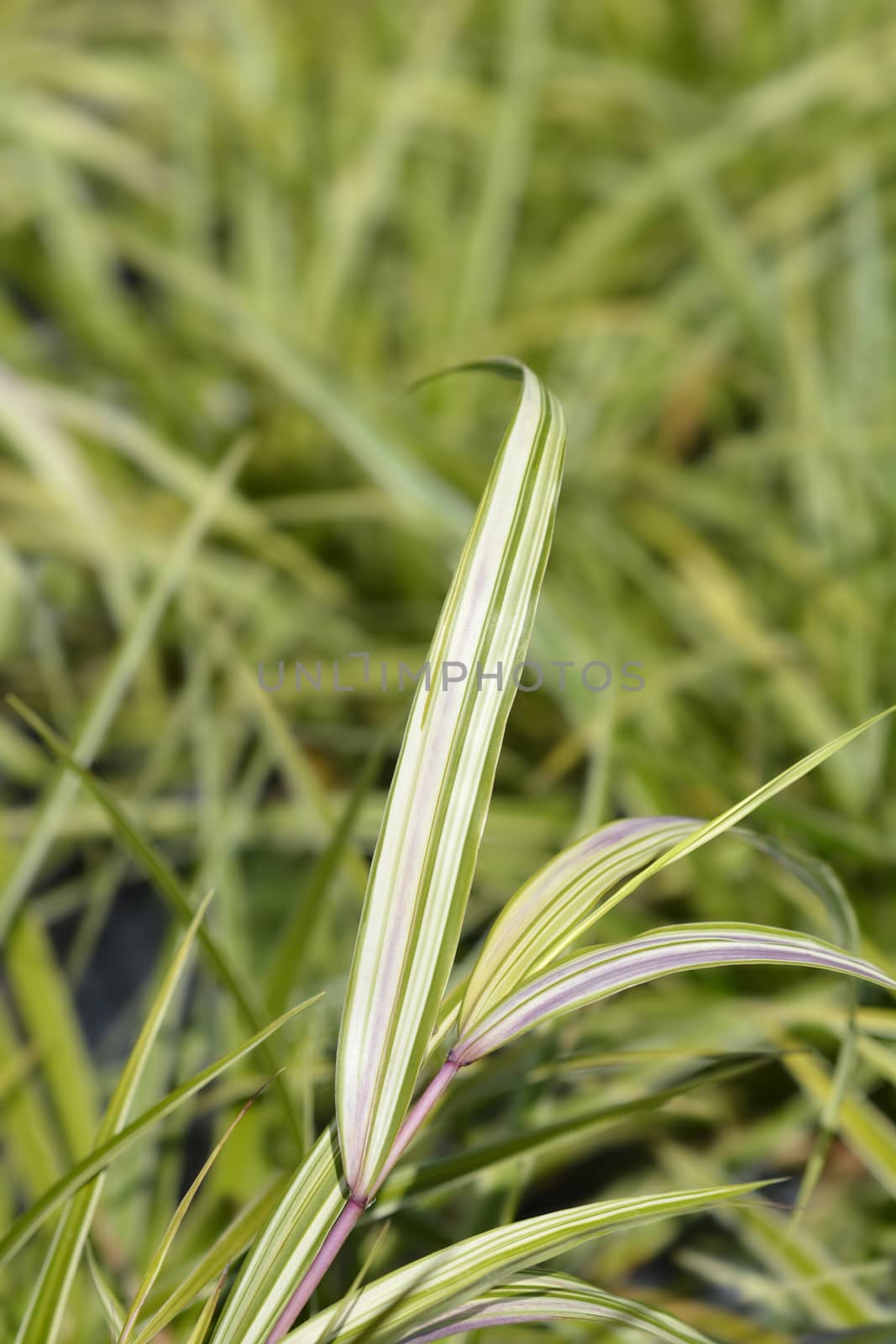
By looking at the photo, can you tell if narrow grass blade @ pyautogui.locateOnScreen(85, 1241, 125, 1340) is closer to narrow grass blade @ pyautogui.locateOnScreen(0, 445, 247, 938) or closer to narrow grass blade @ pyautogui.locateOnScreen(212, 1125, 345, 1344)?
narrow grass blade @ pyautogui.locateOnScreen(212, 1125, 345, 1344)

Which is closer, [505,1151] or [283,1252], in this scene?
[283,1252]

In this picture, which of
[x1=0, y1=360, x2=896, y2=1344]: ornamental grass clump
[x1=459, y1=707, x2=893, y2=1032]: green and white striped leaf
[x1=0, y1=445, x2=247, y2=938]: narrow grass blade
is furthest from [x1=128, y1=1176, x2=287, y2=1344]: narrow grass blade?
[x1=0, y1=445, x2=247, y2=938]: narrow grass blade

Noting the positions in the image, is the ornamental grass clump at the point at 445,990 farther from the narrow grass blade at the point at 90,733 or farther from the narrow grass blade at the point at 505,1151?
the narrow grass blade at the point at 90,733

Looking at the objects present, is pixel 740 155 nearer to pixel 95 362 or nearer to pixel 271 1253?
pixel 95 362

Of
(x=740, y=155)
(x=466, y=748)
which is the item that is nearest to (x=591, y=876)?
(x=466, y=748)

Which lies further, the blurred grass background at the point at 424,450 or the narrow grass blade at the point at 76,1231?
the blurred grass background at the point at 424,450

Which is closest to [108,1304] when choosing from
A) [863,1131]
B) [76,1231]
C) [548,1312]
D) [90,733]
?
[76,1231]

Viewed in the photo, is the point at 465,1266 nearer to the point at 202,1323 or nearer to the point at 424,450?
the point at 202,1323

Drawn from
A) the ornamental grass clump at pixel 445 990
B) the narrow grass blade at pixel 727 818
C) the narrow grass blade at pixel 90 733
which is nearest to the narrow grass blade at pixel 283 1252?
the ornamental grass clump at pixel 445 990
